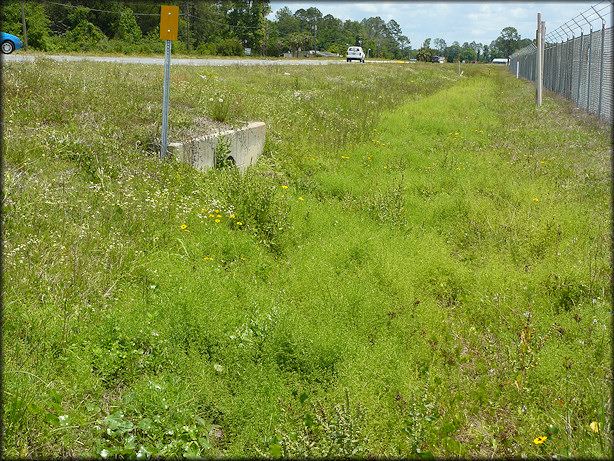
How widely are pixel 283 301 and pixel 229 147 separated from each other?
4.54 m

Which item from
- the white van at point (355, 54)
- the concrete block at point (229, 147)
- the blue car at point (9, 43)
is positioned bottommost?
the concrete block at point (229, 147)

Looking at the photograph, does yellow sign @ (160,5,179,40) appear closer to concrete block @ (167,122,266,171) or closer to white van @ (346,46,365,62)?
concrete block @ (167,122,266,171)

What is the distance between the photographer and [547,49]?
31.7m

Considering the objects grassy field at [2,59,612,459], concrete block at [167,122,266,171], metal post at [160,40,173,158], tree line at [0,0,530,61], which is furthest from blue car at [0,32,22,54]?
metal post at [160,40,173,158]

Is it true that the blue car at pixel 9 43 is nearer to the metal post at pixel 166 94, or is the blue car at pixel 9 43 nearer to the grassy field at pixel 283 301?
the grassy field at pixel 283 301

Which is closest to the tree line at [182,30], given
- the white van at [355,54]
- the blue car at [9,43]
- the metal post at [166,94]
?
the white van at [355,54]

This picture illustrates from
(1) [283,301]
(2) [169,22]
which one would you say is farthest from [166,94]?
(1) [283,301]

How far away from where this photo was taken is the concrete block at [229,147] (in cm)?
736

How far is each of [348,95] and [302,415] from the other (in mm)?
13671

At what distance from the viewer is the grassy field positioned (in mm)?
2996

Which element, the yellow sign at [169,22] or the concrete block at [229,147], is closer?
the yellow sign at [169,22]

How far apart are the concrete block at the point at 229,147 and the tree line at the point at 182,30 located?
338cm

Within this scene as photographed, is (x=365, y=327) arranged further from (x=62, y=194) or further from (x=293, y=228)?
(x=62, y=194)

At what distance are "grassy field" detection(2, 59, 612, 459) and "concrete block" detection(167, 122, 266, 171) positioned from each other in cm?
37
